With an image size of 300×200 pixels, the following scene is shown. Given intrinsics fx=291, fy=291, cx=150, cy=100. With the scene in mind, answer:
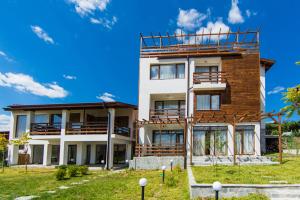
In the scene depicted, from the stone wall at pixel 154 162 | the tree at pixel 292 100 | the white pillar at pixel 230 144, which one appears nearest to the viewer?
the tree at pixel 292 100

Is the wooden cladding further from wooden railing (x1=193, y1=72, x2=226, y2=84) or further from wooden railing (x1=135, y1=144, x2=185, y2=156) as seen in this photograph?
wooden railing (x1=135, y1=144, x2=185, y2=156)

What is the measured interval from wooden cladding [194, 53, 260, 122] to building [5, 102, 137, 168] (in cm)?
720

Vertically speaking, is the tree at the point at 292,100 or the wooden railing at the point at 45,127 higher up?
the tree at the point at 292,100

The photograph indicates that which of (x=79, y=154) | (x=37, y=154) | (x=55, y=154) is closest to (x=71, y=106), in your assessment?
(x=79, y=154)

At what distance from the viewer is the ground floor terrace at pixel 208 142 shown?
22.3m

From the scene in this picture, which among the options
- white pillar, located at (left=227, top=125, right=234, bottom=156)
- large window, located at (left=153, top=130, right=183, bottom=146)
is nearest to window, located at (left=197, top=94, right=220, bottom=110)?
white pillar, located at (left=227, top=125, right=234, bottom=156)

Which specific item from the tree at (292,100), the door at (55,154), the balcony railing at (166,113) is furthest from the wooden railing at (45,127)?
the tree at (292,100)

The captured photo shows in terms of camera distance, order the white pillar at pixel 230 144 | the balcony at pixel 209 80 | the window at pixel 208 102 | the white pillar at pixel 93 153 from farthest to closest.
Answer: the white pillar at pixel 93 153, the window at pixel 208 102, the balcony at pixel 209 80, the white pillar at pixel 230 144

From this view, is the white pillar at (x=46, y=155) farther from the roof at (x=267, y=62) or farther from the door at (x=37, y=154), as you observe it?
the roof at (x=267, y=62)

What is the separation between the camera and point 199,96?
2378 centimetres

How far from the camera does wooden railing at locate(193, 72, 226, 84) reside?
23.5 meters

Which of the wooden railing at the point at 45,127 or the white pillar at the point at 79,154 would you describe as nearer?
the white pillar at the point at 79,154

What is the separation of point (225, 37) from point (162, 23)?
25.0 ft

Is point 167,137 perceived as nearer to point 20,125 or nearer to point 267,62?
point 267,62
